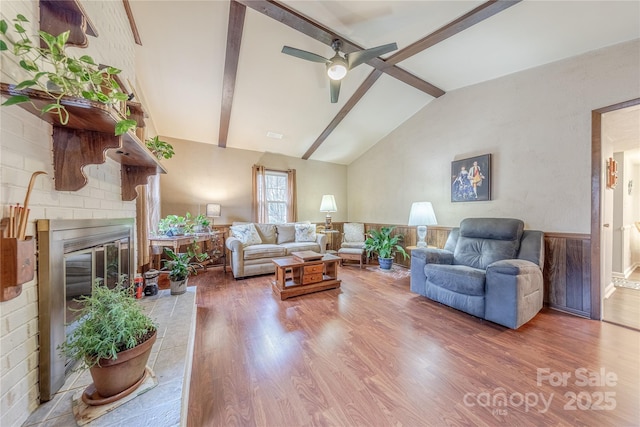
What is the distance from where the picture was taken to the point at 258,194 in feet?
16.1

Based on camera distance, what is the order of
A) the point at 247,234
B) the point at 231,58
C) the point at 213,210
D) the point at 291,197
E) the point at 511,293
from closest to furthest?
1. the point at 511,293
2. the point at 231,58
3. the point at 247,234
4. the point at 213,210
5. the point at 291,197

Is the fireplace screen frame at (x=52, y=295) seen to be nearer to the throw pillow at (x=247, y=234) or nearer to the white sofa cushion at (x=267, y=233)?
the throw pillow at (x=247, y=234)

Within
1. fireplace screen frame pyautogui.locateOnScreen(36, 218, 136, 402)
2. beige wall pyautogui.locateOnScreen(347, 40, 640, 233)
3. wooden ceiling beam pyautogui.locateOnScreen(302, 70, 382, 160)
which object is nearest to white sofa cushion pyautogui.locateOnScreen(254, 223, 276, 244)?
wooden ceiling beam pyautogui.locateOnScreen(302, 70, 382, 160)

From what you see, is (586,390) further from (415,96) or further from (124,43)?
(124,43)

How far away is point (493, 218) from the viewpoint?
9.45 ft

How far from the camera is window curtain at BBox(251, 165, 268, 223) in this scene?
4.87 meters

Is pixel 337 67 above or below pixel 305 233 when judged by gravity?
above

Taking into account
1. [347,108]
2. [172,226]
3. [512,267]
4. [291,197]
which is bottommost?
[512,267]

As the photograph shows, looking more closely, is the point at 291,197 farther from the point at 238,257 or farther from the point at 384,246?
the point at 384,246

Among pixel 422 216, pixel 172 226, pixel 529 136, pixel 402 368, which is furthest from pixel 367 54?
pixel 172 226

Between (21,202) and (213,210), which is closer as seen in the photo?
(21,202)

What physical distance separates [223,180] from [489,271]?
4.58 meters

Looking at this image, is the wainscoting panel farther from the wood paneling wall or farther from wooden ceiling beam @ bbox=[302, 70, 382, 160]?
wooden ceiling beam @ bbox=[302, 70, 382, 160]

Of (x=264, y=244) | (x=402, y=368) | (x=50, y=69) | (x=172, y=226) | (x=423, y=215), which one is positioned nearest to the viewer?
(x=50, y=69)
